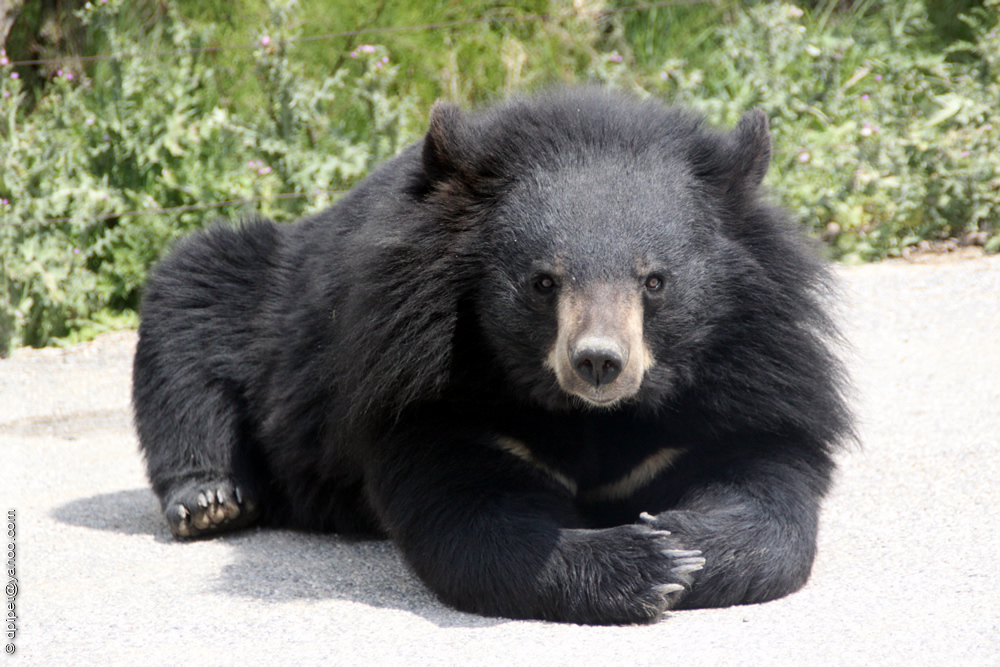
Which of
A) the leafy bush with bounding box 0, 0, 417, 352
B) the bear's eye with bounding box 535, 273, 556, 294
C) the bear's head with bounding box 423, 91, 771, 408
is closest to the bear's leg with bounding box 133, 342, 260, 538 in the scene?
the bear's head with bounding box 423, 91, 771, 408

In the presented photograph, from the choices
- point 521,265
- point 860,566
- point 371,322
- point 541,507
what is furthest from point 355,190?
point 860,566

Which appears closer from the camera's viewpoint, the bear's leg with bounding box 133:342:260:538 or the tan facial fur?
the tan facial fur

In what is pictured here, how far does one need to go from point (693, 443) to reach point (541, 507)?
1.92 ft

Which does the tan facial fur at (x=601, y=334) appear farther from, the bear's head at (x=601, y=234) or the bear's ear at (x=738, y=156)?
the bear's ear at (x=738, y=156)

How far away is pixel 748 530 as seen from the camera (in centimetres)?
325

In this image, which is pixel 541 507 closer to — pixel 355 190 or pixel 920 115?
pixel 355 190

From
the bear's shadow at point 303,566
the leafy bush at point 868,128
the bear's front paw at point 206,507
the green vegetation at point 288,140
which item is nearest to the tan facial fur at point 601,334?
the bear's shadow at point 303,566

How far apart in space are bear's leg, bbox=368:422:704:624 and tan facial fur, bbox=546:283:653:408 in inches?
16.5

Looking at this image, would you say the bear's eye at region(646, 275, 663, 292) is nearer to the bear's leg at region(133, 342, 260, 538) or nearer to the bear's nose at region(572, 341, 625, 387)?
the bear's nose at region(572, 341, 625, 387)

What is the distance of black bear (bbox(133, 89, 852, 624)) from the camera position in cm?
311

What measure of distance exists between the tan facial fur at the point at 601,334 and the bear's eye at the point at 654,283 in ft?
0.22

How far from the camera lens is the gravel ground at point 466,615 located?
279 cm

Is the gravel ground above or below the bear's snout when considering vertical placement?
below

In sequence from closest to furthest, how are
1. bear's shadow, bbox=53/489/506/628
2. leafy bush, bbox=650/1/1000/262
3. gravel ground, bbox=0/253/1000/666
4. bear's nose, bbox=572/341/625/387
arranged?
gravel ground, bbox=0/253/1000/666 → bear's nose, bbox=572/341/625/387 → bear's shadow, bbox=53/489/506/628 → leafy bush, bbox=650/1/1000/262
